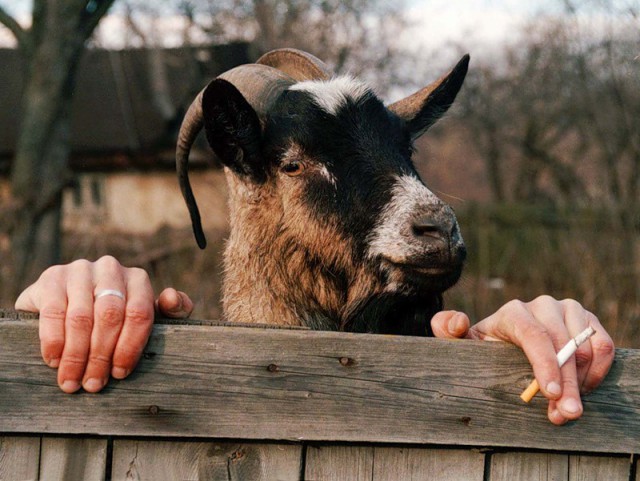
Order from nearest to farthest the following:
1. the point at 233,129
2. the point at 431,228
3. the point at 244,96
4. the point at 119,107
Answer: the point at 431,228, the point at 233,129, the point at 244,96, the point at 119,107

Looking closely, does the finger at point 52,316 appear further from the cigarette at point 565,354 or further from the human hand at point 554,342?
the cigarette at point 565,354

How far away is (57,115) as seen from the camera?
12.8m

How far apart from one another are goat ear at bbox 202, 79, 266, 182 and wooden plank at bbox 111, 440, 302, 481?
2.13m

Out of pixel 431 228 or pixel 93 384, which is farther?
pixel 431 228

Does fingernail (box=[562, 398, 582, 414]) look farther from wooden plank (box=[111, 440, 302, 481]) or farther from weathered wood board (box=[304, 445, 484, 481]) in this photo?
wooden plank (box=[111, 440, 302, 481])

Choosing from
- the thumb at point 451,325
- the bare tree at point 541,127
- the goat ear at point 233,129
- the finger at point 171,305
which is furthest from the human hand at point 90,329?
the bare tree at point 541,127

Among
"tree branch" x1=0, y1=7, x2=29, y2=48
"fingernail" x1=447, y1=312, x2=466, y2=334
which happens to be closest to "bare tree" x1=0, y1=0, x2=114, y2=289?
"tree branch" x1=0, y1=7, x2=29, y2=48

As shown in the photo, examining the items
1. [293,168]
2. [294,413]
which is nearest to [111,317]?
[294,413]

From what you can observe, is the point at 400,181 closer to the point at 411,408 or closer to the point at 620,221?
the point at 411,408

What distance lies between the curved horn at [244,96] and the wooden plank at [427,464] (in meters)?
2.21

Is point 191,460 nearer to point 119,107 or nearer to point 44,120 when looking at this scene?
point 44,120

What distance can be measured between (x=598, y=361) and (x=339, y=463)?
2.29ft

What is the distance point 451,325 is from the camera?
7.71 feet

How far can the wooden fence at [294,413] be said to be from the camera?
207 centimetres
